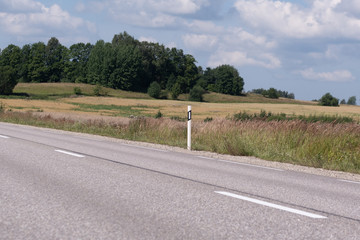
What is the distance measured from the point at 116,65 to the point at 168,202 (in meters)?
133

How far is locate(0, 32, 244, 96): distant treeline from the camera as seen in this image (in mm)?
137000

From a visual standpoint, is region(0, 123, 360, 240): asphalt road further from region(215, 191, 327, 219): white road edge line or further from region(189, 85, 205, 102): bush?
region(189, 85, 205, 102): bush

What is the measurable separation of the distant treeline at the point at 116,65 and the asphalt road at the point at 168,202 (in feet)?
418

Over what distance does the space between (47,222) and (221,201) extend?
2.48 meters

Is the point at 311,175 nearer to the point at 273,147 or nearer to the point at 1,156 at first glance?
the point at 273,147

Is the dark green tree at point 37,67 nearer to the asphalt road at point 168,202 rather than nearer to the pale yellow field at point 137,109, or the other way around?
the pale yellow field at point 137,109

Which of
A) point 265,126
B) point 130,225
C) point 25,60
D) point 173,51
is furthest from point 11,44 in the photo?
point 130,225

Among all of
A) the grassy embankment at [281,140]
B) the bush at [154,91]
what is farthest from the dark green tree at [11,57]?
the grassy embankment at [281,140]

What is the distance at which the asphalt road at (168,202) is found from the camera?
201 inches

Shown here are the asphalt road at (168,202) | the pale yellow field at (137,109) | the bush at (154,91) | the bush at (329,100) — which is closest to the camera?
the asphalt road at (168,202)

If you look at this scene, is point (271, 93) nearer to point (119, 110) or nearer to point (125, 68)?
point (125, 68)

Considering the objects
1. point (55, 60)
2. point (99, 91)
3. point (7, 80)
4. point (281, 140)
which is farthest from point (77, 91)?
point (281, 140)

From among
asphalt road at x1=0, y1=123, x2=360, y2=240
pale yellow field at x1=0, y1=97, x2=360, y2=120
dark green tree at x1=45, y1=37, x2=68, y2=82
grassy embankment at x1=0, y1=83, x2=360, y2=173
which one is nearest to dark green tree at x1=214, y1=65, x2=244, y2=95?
dark green tree at x1=45, y1=37, x2=68, y2=82

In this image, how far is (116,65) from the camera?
449 feet
